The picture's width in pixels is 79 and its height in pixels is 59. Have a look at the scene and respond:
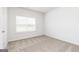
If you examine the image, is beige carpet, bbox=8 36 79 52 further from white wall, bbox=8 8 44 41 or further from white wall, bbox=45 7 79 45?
white wall, bbox=8 8 44 41

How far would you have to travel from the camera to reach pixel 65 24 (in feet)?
9.78

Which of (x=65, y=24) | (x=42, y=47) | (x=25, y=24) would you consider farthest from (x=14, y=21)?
(x=65, y=24)

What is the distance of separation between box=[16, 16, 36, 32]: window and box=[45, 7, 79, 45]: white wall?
4.13ft

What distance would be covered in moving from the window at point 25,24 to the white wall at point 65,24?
126cm

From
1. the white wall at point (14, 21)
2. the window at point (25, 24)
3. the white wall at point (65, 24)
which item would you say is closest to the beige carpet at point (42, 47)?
the white wall at point (65, 24)

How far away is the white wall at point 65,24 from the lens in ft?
8.35

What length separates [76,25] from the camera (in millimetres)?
2504

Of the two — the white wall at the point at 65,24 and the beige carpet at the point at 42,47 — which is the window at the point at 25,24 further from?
the white wall at the point at 65,24

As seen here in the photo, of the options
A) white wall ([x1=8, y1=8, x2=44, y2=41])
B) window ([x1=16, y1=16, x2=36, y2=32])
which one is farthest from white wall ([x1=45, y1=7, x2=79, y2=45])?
window ([x1=16, y1=16, x2=36, y2=32])

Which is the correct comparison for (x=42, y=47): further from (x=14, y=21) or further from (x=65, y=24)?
(x=14, y=21)

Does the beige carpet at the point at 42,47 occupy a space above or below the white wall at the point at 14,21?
below

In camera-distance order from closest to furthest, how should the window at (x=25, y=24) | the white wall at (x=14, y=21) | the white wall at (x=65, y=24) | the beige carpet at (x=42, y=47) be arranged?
the beige carpet at (x=42, y=47) < the white wall at (x=65, y=24) < the white wall at (x=14, y=21) < the window at (x=25, y=24)
